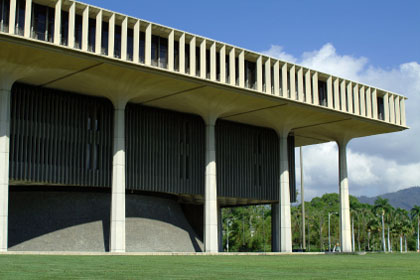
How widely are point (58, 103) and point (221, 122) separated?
12261 millimetres

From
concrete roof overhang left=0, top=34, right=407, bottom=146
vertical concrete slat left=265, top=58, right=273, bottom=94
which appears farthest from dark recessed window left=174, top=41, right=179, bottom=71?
vertical concrete slat left=265, top=58, right=273, bottom=94

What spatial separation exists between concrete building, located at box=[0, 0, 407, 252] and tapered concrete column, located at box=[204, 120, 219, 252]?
0.23 feet

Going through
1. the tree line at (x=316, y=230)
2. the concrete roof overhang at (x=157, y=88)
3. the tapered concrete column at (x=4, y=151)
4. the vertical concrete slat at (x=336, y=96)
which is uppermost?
the vertical concrete slat at (x=336, y=96)

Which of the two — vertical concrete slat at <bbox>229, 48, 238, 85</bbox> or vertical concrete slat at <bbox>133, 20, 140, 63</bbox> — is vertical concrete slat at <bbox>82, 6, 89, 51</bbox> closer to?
vertical concrete slat at <bbox>133, 20, 140, 63</bbox>

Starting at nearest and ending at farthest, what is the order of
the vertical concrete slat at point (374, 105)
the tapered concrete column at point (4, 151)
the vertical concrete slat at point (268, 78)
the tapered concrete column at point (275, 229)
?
1. the tapered concrete column at point (4, 151)
2. the vertical concrete slat at point (268, 78)
3. the tapered concrete column at point (275, 229)
4. the vertical concrete slat at point (374, 105)

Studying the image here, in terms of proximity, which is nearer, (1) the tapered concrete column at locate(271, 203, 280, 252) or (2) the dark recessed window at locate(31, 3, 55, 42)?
(2) the dark recessed window at locate(31, 3, 55, 42)

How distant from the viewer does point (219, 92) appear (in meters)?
36.0

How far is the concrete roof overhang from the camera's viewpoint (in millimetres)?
29359

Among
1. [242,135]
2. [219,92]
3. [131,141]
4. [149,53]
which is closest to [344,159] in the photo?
[242,135]

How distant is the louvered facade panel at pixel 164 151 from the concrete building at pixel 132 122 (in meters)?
0.07

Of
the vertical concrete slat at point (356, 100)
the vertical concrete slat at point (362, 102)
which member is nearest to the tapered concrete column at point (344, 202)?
the vertical concrete slat at point (362, 102)

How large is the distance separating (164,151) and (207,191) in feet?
12.1

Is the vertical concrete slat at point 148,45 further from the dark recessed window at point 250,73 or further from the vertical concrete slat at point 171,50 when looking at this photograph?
the dark recessed window at point 250,73

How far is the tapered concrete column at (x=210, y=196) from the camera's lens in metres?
37.6
